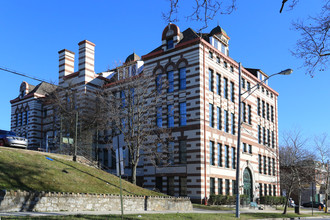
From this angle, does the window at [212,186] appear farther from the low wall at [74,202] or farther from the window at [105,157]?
the window at [105,157]

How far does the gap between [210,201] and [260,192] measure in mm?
16205

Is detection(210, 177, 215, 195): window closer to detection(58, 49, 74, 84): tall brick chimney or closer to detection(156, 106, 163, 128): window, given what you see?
detection(156, 106, 163, 128): window

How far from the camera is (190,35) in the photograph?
39.7 m

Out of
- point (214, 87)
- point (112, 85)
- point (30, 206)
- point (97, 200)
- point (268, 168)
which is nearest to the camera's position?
point (30, 206)

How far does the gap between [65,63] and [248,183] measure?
31.0 meters

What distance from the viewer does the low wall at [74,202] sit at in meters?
16.0

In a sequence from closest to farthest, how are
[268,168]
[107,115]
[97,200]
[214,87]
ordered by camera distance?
1. [97,200]
2. [107,115]
3. [214,87]
4. [268,168]

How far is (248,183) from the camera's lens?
45.9 meters

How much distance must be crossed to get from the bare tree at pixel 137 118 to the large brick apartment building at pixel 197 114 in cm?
123

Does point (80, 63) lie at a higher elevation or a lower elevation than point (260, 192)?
higher

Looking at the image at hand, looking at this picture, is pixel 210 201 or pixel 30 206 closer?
pixel 30 206

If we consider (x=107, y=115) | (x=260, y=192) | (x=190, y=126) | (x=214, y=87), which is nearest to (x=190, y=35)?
(x=214, y=87)

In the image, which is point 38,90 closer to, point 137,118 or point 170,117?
point 137,118

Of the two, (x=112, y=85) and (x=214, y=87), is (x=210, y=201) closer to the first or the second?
(x=214, y=87)
